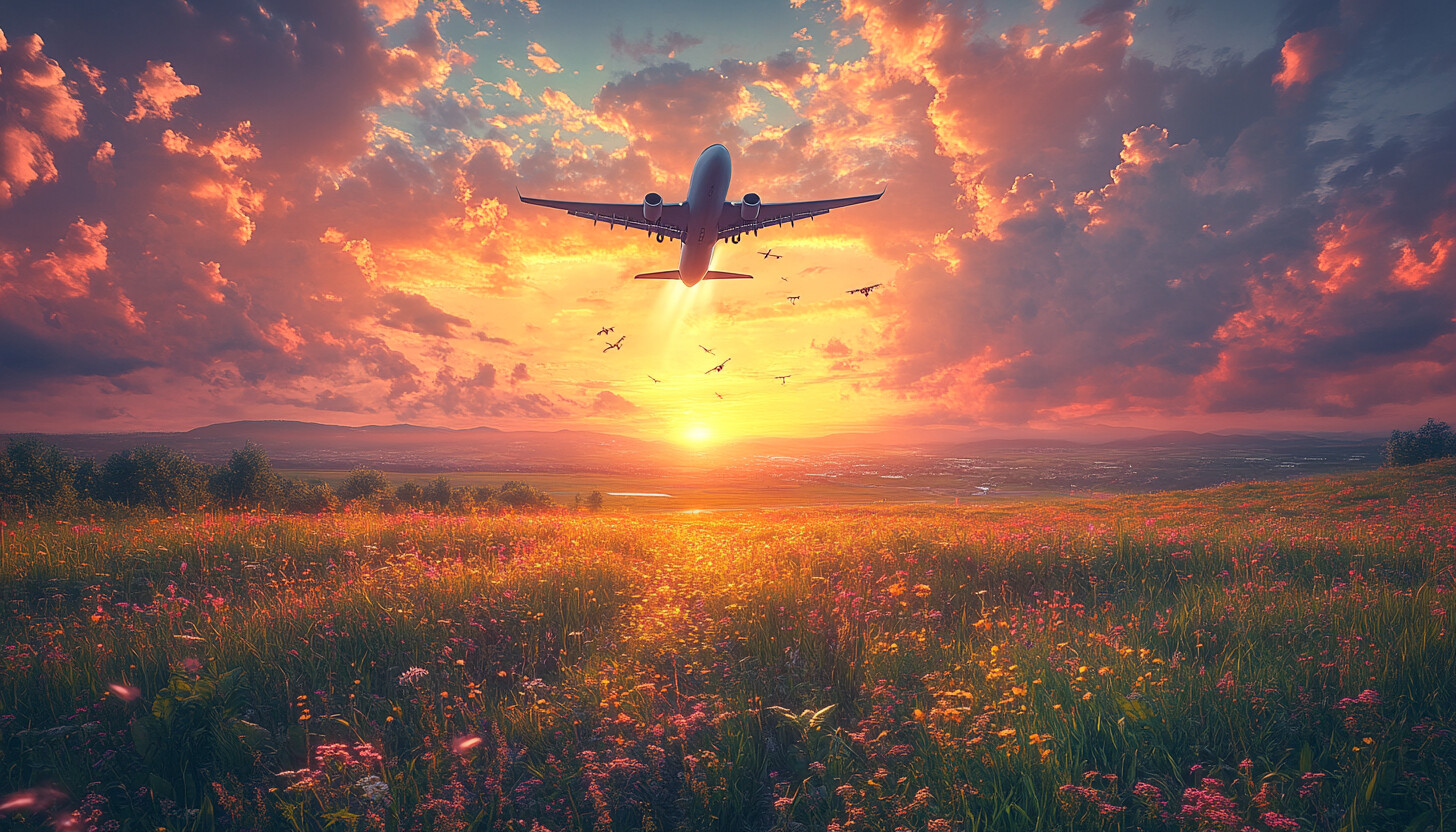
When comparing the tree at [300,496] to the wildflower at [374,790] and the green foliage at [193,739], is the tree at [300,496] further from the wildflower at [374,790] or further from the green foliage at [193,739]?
the wildflower at [374,790]

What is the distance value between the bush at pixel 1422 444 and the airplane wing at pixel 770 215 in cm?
7165

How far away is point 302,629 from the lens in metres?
6.69

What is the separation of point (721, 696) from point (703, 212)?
1959 cm

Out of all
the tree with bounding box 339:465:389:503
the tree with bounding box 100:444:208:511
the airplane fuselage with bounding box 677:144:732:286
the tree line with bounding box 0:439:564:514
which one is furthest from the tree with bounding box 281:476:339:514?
the airplane fuselage with bounding box 677:144:732:286

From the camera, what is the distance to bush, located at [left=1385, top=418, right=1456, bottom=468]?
54000 mm

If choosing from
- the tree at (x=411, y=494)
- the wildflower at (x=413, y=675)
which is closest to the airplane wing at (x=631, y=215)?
the wildflower at (x=413, y=675)

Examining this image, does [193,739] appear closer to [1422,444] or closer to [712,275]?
[712,275]

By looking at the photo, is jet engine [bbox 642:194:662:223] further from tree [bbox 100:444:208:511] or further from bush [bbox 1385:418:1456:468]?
bush [bbox 1385:418:1456:468]

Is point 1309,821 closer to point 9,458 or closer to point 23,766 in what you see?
point 23,766

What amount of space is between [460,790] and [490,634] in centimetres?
317

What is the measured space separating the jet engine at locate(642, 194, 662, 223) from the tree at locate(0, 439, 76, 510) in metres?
33.9

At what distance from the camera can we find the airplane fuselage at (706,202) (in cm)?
2002

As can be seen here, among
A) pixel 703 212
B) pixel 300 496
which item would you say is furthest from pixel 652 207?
pixel 300 496

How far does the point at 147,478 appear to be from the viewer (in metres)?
37.8
